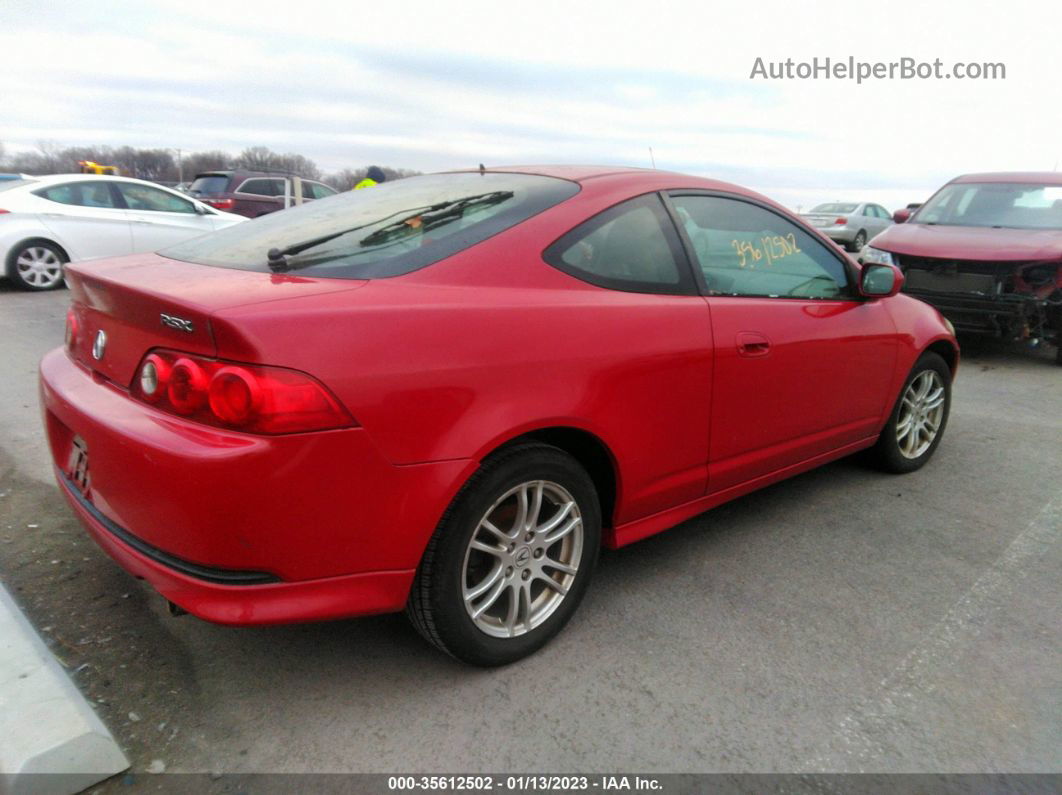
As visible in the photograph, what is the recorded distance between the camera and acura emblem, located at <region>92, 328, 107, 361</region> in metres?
2.45

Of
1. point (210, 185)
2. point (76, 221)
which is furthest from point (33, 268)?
point (210, 185)

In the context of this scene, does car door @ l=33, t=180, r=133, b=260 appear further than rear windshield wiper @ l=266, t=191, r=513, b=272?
Yes

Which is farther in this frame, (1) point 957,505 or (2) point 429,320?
(1) point 957,505

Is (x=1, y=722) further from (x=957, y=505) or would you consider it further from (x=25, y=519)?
(x=957, y=505)

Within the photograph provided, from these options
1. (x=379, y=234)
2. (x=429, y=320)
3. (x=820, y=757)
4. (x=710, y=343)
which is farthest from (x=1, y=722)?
(x=710, y=343)

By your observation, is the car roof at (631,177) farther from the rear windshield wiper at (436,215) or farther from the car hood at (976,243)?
the car hood at (976,243)

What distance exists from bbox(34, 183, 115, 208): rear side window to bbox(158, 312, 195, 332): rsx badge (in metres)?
9.37

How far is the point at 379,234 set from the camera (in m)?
2.73

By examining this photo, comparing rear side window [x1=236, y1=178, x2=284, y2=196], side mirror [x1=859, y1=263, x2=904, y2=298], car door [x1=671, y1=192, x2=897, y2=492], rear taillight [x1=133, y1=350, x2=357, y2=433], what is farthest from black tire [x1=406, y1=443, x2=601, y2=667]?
rear side window [x1=236, y1=178, x2=284, y2=196]

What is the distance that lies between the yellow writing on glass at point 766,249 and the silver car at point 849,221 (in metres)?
19.2

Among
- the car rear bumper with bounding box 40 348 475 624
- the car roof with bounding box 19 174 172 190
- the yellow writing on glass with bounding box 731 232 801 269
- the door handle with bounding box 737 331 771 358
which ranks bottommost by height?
the car rear bumper with bounding box 40 348 475 624

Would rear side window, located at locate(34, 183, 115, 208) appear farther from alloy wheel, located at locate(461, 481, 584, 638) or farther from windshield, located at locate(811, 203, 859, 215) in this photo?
windshield, located at locate(811, 203, 859, 215)

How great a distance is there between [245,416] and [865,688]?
1.97 meters

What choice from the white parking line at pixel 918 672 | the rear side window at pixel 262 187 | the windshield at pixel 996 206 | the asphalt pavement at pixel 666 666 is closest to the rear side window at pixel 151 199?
the rear side window at pixel 262 187
